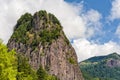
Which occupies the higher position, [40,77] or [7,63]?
[40,77]

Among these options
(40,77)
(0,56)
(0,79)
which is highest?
(40,77)

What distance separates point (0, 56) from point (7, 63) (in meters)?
1.35

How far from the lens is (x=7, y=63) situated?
163 feet

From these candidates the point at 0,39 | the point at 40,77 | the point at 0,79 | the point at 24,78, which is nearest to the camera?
the point at 0,79

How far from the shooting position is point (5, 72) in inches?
1879

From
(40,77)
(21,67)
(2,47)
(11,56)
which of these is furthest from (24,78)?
(40,77)

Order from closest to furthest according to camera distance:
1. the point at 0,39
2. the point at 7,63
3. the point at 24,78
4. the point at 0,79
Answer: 1. the point at 0,79
2. the point at 7,63
3. the point at 0,39
4. the point at 24,78

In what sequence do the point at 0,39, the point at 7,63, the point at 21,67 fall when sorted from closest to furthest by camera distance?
the point at 7,63
the point at 0,39
the point at 21,67

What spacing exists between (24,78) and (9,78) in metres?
29.2

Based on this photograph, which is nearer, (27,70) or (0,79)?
(0,79)

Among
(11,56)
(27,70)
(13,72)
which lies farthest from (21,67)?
(13,72)

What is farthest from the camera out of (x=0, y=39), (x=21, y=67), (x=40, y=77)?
(x=40, y=77)

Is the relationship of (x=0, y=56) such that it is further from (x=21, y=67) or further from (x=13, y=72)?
(x=21, y=67)

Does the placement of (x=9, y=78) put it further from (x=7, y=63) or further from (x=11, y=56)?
(x=11, y=56)
